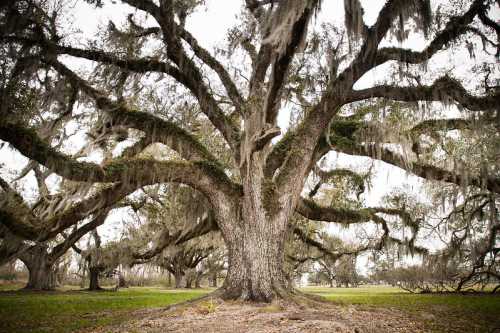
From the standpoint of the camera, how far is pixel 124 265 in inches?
720

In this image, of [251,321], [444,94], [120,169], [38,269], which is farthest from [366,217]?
[38,269]

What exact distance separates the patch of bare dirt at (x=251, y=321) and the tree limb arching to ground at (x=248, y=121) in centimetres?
79

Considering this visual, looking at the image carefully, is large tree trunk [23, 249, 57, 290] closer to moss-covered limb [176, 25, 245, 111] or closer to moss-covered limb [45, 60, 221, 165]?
moss-covered limb [45, 60, 221, 165]

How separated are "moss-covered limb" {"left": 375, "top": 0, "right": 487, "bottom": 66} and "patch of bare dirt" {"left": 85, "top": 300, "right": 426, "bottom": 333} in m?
5.66

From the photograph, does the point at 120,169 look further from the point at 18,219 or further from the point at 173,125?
the point at 18,219

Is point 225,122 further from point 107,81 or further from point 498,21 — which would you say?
point 498,21

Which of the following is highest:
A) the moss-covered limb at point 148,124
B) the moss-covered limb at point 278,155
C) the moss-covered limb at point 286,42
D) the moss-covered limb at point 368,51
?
the moss-covered limb at point 368,51

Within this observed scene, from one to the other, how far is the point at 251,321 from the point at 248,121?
414cm

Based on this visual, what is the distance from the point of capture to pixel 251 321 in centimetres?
488

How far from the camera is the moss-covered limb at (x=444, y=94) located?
7.22 metres

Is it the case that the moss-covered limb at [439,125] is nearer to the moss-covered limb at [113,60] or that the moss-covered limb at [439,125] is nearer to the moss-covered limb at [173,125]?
the moss-covered limb at [173,125]

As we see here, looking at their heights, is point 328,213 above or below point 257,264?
above

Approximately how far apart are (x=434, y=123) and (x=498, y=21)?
8.79 feet

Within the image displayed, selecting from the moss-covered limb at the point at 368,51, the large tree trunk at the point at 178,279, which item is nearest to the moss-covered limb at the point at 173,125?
the moss-covered limb at the point at 368,51
